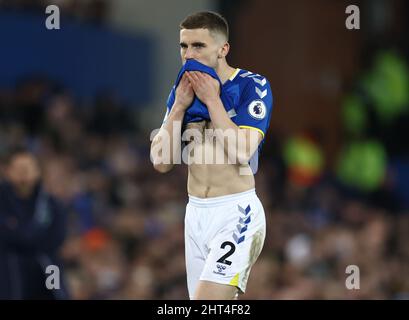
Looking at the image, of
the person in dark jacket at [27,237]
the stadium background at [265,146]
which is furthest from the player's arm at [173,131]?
the stadium background at [265,146]

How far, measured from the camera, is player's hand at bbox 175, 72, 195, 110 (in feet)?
21.7

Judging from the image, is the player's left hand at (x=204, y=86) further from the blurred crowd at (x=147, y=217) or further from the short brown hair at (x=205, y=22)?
the blurred crowd at (x=147, y=217)

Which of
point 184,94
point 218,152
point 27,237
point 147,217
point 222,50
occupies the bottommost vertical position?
point 147,217

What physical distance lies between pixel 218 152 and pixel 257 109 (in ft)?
1.18

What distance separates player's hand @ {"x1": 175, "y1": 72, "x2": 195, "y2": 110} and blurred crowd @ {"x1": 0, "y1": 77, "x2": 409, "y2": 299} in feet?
14.3

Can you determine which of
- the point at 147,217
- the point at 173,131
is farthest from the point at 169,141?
Answer: the point at 147,217

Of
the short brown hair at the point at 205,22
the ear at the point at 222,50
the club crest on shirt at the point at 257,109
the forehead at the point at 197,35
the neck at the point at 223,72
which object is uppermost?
the short brown hair at the point at 205,22

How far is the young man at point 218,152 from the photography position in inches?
257

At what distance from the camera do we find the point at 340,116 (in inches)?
750

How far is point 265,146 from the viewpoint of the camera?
Answer: 16.2m

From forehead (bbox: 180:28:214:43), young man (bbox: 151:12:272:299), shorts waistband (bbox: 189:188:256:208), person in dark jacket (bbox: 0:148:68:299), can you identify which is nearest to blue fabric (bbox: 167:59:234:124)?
young man (bbox: 151:12:272:299)

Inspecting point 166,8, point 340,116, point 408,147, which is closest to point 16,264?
point 166,8

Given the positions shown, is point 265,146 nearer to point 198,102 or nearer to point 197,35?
point 198,102

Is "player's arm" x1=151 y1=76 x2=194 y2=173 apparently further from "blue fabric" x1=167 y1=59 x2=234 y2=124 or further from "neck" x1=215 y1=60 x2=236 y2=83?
"neck" x1=215 y1=60 x2=236 y2=83
